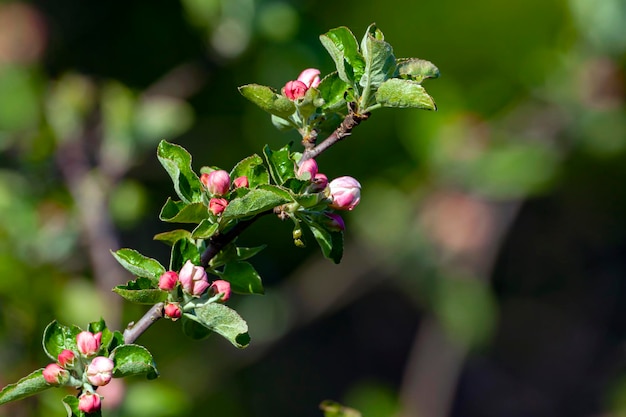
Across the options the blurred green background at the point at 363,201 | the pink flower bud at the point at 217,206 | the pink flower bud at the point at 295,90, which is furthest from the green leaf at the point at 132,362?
the blurred green background at the point at 363,201

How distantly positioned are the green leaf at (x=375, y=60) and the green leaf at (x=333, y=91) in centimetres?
3

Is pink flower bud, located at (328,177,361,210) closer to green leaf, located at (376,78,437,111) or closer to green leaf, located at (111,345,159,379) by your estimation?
green leaf, located at (376,78,437,111)

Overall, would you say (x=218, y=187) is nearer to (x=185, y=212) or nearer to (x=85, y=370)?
(x=185, y=212)

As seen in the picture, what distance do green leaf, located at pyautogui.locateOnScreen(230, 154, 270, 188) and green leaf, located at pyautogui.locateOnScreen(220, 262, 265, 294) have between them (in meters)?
0.07

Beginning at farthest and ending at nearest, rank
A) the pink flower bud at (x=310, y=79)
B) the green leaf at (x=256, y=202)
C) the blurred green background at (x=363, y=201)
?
the blurred green background at (x=363, y=201)
the pink flower bud at (x=310, y=79)
the green leaf at (x=256, y=202)

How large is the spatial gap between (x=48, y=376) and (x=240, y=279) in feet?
0.57

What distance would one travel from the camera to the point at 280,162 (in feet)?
2.34

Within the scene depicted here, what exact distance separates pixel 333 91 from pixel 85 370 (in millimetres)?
313

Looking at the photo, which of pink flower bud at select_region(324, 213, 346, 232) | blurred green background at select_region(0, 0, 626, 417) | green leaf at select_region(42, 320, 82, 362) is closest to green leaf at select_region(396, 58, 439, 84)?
pink flower bud at select_region(324, 213, 346, 232)

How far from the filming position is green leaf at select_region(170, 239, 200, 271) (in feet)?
2.30

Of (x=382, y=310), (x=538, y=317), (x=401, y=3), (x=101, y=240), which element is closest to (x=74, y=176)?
(x=101, y=240)

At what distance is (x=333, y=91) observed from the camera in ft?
2.41

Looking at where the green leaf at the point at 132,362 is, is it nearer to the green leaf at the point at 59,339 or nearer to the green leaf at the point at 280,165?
the green leaf at the point at 59,339

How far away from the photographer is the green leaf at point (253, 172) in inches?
28.3
